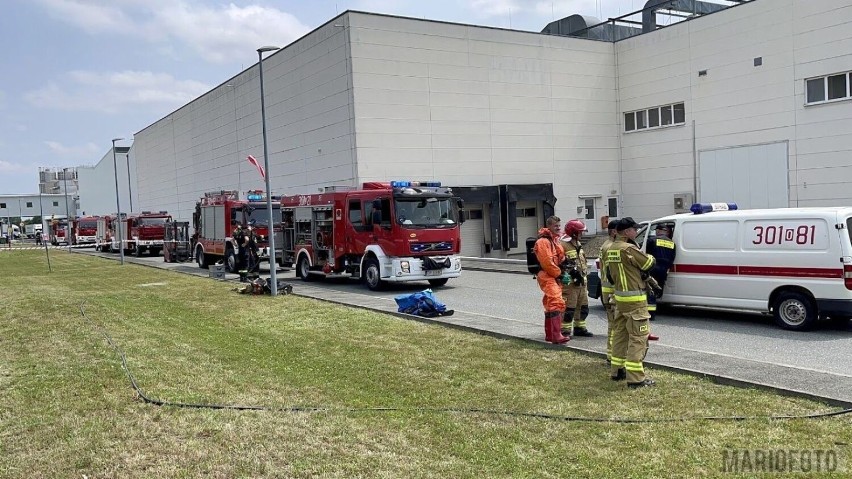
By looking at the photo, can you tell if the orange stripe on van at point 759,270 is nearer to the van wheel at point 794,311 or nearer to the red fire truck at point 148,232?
the van wheel at point 794,311

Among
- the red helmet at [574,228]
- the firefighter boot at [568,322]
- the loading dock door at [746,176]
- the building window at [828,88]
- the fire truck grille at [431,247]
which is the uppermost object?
the building window at [828,88]

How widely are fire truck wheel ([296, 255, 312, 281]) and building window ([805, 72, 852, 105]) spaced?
21010mm

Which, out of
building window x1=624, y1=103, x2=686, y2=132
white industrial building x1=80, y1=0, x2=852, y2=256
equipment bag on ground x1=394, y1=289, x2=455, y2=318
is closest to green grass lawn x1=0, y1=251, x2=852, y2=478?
equipment bag on ground x1=394, y1=289, x2=455, y2=318

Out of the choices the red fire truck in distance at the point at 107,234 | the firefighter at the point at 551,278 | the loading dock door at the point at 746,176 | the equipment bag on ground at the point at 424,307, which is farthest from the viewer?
the red fire truck in distance at the point at 107,234

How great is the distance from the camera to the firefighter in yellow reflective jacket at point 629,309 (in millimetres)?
7016

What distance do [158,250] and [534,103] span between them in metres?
24.5

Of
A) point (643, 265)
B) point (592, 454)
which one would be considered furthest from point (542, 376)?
point (592, 454)

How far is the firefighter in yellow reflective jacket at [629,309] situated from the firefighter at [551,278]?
170 centimetres

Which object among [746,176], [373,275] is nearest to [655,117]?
[746,176]

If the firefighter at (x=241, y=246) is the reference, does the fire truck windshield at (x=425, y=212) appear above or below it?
above

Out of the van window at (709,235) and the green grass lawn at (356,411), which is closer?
the green grass lawn at (356,411)

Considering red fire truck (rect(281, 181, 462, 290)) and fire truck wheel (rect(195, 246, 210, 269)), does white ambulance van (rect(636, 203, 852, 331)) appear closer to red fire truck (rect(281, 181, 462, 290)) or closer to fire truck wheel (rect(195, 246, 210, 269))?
red fire truck (rect(281, 181, 462, 290))

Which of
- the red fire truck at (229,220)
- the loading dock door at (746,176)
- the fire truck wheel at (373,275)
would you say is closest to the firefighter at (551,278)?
the fire truck wheel at (373,275)

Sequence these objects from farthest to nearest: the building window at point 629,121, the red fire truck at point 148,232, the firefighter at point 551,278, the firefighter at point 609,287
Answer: the red fire truck at point 148,232, the building window at point 629,121, the firefighter at point 551,278, the firefighter at point 609,287
